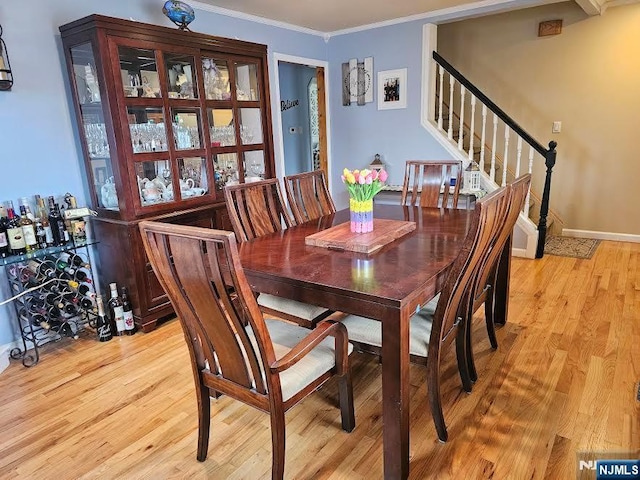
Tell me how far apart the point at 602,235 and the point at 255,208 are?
13.7ft

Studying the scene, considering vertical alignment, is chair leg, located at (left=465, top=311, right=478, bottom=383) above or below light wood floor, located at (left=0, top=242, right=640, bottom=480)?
above

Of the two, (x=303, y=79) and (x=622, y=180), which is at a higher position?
(x=303, y=79)

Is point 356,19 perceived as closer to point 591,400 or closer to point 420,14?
point 420,14

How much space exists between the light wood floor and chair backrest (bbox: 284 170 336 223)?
102cm

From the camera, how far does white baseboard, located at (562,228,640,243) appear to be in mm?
4602

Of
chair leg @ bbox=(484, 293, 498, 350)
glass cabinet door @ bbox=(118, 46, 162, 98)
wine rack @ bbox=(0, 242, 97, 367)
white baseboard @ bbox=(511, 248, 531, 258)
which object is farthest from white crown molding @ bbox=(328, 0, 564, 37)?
wine rack @ bbox=(0, 242, 97, 367)

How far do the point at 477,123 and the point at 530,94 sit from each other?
0.62m

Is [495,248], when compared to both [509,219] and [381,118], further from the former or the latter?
[381,118]

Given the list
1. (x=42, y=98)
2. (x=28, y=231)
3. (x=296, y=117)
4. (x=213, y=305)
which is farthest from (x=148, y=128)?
(x=296, y=117)

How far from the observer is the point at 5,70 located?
2.43 m

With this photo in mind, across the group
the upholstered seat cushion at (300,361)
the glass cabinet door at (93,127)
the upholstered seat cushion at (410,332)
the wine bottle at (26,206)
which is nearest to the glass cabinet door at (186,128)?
the glass cabinet door at (93,127)

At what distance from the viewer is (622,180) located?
177 inches

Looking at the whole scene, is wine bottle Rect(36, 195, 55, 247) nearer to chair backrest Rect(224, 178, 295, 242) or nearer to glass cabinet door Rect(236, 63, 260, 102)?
chair backrest Rect(224, 178, 295, 242)

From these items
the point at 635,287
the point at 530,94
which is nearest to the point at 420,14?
the point at 530,94
